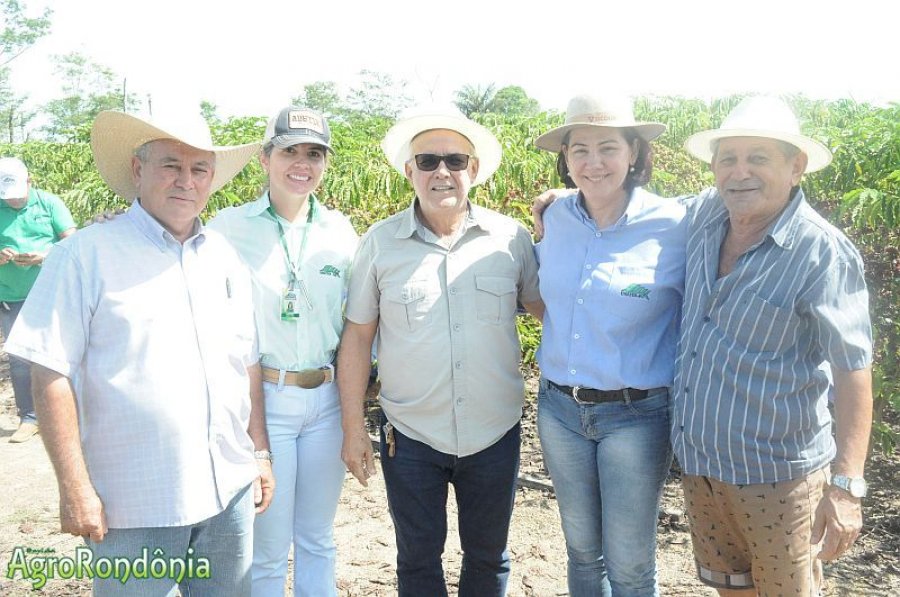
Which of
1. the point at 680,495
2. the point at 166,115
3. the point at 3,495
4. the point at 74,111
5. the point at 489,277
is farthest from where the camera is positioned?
the point at 74,111

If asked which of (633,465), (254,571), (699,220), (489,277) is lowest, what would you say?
(254,571)

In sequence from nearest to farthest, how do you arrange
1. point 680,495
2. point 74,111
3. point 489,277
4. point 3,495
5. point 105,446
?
point 105,446
point 489,277
point 680,495
point 3,495
point 74,111

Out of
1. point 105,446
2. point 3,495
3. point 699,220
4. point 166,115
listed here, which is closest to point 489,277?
point 699,220

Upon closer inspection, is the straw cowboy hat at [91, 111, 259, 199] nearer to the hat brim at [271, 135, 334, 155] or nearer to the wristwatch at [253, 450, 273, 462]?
the hat brim at [271, 135, 334, 155]

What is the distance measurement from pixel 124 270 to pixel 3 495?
3.39 meters

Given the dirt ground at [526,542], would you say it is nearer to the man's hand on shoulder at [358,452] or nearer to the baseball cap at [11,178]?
the man's hand on shoulder at [358,452]

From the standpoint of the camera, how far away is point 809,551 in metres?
2.27

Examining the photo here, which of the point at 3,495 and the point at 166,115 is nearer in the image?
the point at 166,115

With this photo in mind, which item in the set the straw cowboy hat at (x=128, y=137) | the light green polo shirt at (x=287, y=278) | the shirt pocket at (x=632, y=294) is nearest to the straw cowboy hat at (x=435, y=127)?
the light green polo shirt at (x=287, y=278)

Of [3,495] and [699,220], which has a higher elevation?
[699,220]

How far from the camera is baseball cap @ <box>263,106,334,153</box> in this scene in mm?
2672

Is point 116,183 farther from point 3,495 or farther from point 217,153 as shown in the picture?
point 3,495

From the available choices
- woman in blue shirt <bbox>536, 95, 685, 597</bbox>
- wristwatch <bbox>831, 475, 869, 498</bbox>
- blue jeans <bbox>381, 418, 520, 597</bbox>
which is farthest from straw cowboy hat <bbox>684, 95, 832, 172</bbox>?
blue jeans <bbox>381, 418, 520, 597</bbox>

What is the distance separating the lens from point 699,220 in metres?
2.46
